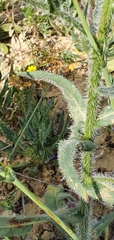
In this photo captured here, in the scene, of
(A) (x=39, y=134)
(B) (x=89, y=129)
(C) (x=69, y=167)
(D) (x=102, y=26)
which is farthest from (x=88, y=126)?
(A) (x=39, y=134)

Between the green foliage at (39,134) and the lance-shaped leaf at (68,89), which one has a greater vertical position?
the lance-shaped leaf at (68,89)

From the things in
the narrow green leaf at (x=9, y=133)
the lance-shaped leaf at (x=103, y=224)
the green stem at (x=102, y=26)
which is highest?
the green stem at (x=102, y=26)

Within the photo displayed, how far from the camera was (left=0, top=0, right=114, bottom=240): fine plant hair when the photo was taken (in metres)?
1.08

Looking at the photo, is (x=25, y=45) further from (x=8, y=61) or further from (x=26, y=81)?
(x=26, y=81)

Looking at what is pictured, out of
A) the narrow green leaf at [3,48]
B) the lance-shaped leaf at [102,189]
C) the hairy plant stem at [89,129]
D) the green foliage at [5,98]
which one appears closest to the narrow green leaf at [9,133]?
Answer: the green foliage at [5,98]

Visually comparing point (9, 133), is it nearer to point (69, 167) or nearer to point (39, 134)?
point (39, 134)

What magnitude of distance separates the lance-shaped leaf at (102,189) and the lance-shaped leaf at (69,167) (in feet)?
0.38

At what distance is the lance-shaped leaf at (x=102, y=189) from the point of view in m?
1.38

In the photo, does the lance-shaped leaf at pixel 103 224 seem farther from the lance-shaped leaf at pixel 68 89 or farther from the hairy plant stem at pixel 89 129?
the lance-shaped leaf at pixel 68 89

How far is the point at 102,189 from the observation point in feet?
4.58

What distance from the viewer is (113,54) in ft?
3.82

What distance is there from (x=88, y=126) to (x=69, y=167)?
165mm

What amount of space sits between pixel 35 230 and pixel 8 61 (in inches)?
56.3

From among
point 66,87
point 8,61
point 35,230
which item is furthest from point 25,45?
point 66,87
